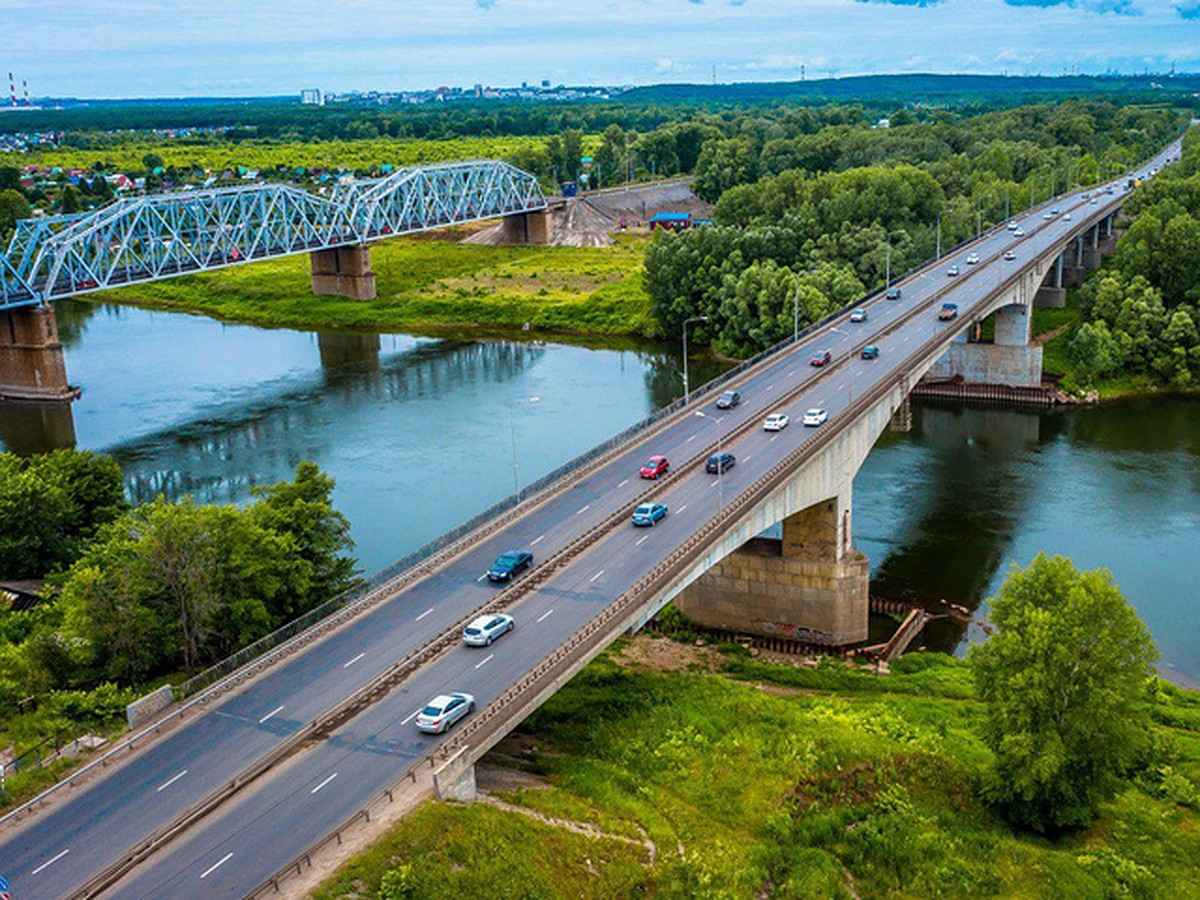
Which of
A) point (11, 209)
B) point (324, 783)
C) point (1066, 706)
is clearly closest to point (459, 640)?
point (324, 783)

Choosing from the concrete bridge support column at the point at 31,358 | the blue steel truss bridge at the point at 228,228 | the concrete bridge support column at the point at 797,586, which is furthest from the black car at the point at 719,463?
the blue steel truss bridge at the point at 228,228

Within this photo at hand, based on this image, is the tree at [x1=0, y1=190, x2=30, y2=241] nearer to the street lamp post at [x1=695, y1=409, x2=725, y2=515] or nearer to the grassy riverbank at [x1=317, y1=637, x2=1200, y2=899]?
the street lamp post at [x1=695, y1=409, x2=725, y2=515]

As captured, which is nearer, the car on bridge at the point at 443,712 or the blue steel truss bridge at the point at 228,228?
the car on bridge at the point at 443,712

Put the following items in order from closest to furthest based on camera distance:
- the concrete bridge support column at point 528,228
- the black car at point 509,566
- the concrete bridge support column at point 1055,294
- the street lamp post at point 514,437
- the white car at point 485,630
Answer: the white car at point 485,630 < the black car at point 509,566 < the street lamp post at point 514,437 < the concrete bridge support column at point 1055,294 < the concrete bridge support column at point 528,228

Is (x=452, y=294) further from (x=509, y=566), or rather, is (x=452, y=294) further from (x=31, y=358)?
(x=509, y=566)


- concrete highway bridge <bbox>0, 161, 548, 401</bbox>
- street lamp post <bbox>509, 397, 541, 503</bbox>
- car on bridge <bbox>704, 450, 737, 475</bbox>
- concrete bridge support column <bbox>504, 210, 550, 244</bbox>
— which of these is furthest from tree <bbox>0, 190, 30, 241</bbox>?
car on bridge <bbox>704, 450, 737, 475</bbox>

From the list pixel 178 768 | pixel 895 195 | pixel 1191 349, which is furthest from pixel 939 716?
pixel 895 195

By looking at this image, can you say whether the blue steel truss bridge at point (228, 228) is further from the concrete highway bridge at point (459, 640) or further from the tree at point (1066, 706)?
the tree at point (1066, 706)
